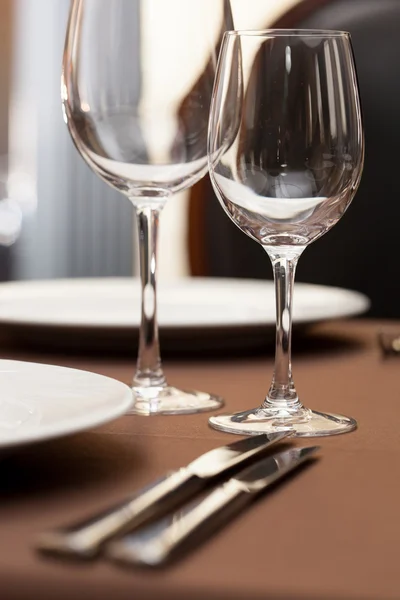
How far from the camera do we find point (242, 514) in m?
0.38

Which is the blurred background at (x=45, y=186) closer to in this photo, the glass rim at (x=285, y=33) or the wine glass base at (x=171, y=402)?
the wine glass base at (x=171, y=402)

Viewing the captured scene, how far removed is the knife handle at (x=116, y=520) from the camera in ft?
1.04

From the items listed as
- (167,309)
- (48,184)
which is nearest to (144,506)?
(167,309)

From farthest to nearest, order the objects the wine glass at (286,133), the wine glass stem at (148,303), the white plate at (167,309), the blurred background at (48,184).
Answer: the blurred background at (48,184), the white plate at (167,309), the wine glass stem at (148,303), the wine glass at (286,133)

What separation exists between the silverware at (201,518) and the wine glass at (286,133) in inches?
3.3

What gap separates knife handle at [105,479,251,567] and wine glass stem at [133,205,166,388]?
10.4 inches

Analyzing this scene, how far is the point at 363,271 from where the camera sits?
1.50 metres

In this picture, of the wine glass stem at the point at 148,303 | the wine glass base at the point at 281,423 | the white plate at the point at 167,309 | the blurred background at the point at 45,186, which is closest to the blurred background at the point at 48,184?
the blurred background at the point at 45,186

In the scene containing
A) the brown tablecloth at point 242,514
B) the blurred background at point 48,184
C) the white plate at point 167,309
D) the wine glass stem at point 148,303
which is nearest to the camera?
the brown tablecloth at point 242,514

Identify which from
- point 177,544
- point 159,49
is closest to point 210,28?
point 159,49

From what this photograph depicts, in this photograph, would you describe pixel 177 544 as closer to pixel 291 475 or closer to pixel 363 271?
pixel 291 475

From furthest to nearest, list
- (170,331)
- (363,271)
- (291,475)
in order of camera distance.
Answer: (363,271)
(170,331)
(291,475)

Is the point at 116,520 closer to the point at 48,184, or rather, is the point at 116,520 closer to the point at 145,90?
the point at 145,90

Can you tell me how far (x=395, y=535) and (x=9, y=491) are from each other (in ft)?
0.48
